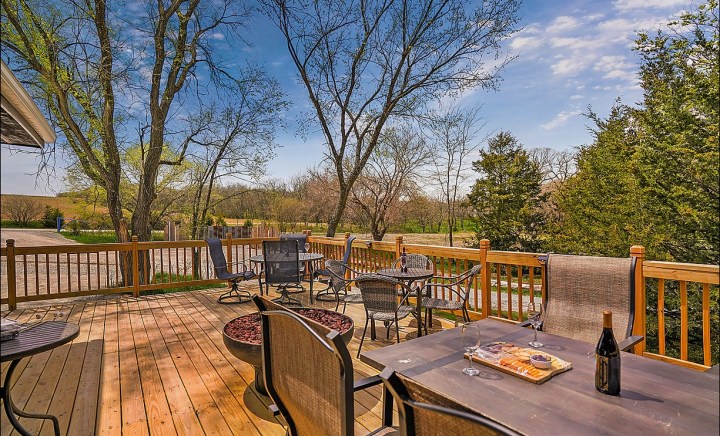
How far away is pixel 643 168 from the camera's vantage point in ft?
25.5

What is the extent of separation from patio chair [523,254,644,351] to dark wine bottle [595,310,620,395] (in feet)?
3.66

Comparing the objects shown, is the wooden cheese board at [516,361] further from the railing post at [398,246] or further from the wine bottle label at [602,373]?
the railing post at [398,246]

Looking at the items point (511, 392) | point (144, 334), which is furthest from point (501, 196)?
point (511, 392)

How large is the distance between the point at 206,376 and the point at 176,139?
25.1 ft

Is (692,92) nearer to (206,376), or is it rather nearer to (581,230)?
(581,230)

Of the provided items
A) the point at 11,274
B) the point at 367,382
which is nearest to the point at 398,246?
the point at 367,382

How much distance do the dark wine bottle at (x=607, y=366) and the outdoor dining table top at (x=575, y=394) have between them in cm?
3

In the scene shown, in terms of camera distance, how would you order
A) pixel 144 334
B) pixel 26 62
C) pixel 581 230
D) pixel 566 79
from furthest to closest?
pixel 581 230
pixel 566 79
pixel 26 62
pixel 144 334

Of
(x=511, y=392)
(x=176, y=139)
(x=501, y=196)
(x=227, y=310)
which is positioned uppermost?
(x=176, y=139)

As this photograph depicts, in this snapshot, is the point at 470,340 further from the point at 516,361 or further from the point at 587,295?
the point at 587,295

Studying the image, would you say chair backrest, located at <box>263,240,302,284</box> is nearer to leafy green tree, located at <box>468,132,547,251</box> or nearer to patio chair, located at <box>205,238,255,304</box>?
patio chair, located at <box>205,238,255,304</box>

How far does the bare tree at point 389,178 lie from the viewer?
1355 cm

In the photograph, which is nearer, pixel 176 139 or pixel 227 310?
pixel 227 310

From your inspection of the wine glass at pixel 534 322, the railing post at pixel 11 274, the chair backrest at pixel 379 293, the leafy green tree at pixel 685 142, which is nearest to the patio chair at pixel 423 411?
the wine glass at pixel 534 322
